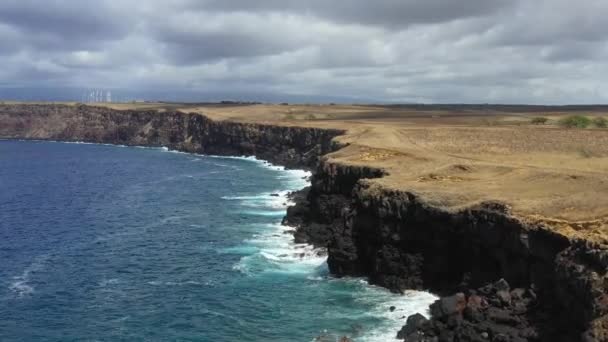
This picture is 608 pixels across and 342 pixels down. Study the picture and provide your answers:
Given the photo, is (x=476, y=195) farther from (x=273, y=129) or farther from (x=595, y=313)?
(x=273, y=129)

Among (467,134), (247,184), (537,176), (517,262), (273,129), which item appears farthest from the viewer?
(273,129)

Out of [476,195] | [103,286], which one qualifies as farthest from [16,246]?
[476,195]

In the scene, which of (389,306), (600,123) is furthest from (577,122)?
(389,306)

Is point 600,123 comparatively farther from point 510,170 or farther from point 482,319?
point 482,319

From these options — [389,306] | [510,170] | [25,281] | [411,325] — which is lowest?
[25,281]

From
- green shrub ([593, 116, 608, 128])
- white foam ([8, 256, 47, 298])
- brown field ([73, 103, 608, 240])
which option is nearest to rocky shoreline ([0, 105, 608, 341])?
brown field ([73, 103, 608, 240])

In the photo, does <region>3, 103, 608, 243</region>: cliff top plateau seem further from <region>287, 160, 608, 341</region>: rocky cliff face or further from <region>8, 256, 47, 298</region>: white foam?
<region>8, 256, 47, 298</region>: white foam

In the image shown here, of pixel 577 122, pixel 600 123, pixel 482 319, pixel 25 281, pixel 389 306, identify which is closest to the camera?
pixel 482 319
